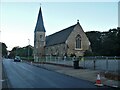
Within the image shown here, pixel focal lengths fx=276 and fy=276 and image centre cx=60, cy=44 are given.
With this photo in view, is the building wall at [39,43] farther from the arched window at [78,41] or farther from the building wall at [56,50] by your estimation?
the arched window at [78,41]

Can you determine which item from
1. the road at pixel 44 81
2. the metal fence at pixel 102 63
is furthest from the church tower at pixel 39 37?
the road at pixel 44 81

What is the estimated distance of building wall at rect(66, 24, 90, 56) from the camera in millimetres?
93125

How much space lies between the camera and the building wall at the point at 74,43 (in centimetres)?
9312

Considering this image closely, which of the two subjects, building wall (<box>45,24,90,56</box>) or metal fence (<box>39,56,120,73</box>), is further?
building wall (<box>45,24,90,56</box>)

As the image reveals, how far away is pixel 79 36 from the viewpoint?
9588cm

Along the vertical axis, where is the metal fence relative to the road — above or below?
above

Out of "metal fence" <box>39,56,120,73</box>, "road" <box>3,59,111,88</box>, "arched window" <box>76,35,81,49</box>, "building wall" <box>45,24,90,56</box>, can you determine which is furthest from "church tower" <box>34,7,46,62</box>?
"road" <box>3,59,111,88</box>

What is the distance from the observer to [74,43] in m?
94.2

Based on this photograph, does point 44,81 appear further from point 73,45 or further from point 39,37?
point 39,37

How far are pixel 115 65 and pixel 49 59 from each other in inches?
1598

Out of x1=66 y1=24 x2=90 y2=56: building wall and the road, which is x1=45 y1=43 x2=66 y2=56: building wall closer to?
x1=66 y1=24 x2=90 y2=56: building wall

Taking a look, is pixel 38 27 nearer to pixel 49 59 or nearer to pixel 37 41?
pixel 37 41

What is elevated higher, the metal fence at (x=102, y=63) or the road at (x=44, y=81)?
the metal fence at (x=102, y=63)

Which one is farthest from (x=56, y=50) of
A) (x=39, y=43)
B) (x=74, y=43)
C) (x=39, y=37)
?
(x=39, y=43)
